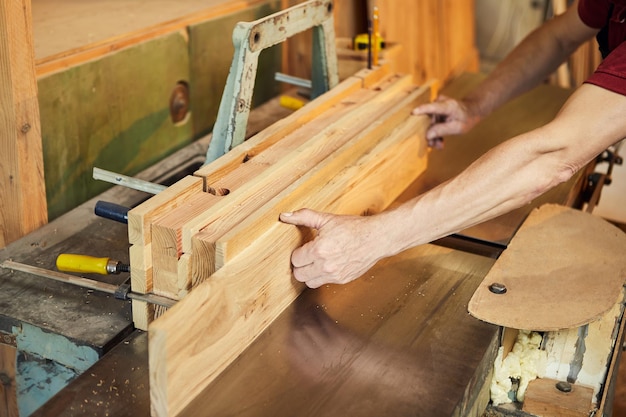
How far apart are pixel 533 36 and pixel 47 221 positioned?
1.63m

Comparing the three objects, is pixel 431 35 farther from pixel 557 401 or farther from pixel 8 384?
pixel 8 384

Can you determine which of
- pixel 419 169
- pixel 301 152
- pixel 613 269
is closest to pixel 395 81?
pixel 419 169

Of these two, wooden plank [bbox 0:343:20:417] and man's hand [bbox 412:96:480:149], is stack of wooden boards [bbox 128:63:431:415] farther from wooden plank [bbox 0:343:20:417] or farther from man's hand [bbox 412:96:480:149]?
wooden plank [bbox 0:343:20:417]

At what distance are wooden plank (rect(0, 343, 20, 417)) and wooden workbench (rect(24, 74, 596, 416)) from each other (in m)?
0.42

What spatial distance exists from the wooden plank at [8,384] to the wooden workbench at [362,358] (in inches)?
16.7

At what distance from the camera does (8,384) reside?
187 cm

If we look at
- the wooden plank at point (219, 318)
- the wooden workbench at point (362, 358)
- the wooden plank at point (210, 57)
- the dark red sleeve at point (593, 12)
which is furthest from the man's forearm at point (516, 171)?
the wooden plank at point (210, 57)

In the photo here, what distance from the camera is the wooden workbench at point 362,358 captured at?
140 centimetres

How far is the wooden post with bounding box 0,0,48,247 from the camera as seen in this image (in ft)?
5.71

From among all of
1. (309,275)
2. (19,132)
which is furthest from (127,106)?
(309,275)

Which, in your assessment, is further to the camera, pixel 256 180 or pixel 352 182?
pixel 352 182

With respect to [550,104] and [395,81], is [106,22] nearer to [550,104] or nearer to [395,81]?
[395,81]

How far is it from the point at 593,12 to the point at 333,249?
1.32 m

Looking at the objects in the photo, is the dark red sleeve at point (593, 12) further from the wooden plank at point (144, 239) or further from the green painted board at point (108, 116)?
the wooden plank at point (144, 239)
